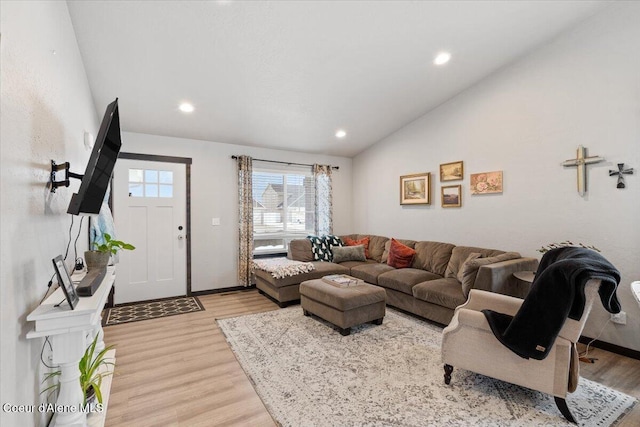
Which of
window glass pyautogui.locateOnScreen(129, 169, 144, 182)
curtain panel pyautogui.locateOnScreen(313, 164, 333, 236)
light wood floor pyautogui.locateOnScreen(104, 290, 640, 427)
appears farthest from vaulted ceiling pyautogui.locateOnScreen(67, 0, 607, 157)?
light wood floor pyautogui.locateOnScreen(104, 290, 640, 427)

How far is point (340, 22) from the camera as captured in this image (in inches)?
103

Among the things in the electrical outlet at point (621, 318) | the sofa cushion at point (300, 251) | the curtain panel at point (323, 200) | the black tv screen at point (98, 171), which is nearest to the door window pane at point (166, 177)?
the sofa cushion at point (300, 251)

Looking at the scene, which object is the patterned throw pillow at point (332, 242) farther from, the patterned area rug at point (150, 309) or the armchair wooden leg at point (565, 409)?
the armchair wooden leg at point (565, 409)

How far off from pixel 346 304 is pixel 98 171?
2.38m

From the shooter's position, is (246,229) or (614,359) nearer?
(614,359)

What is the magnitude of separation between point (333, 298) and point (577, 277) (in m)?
2.05

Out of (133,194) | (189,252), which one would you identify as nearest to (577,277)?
(189,252)

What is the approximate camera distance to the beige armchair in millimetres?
1830

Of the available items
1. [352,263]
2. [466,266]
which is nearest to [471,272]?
[466,266]

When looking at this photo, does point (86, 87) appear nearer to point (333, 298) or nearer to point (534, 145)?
point (333, 298)

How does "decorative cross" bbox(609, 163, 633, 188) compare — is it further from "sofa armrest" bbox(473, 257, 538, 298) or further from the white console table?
the white console table

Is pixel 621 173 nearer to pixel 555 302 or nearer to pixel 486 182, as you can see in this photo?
pixel 486 182

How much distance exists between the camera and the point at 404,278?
3.73 metres

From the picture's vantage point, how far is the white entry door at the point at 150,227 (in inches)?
164
